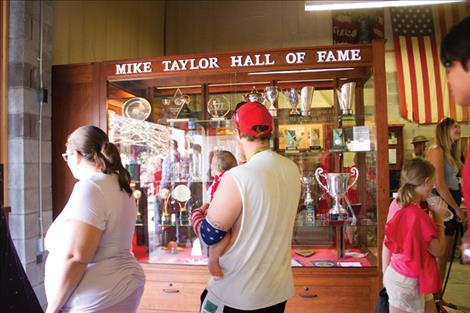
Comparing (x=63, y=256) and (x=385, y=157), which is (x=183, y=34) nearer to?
(x=385, y=157)

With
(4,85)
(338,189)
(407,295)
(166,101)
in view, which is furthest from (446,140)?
(4,85)

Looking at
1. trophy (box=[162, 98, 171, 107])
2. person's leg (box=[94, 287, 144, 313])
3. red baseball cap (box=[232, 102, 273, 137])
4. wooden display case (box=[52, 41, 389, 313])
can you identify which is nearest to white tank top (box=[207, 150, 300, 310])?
red baseball cap (box=[232, 102, 273, 137])

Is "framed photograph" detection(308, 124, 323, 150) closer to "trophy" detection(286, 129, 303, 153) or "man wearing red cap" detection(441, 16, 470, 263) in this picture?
"trophy" detection(286, 129, 303, 153)

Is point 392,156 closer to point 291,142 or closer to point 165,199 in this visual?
point 291,142

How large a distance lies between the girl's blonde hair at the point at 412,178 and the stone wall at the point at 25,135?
8.34ft

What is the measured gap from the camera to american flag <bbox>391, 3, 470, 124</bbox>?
20.2 ft

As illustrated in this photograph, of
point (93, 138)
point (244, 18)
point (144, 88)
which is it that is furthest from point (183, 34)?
point (93, 138)

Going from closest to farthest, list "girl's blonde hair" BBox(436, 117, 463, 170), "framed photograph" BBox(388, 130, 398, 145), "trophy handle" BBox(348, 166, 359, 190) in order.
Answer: "trophy handle" BBox(348, 166, 359, 190) < "girl's blonde hair" BBox(436, 117, 463, 170) < "framed photograph" BBox(388, 130, 398, 145)

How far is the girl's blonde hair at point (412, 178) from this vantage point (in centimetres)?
225

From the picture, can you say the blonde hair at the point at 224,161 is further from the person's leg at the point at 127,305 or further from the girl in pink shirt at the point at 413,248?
the person's leg at the point at 127,305

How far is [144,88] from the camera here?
11.5 feet

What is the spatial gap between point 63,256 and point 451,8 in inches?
265

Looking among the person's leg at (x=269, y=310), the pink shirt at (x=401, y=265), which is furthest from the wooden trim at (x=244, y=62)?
the person's leg at (x=269, y=310)

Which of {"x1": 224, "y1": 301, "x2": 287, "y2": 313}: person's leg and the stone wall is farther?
the stone wall
